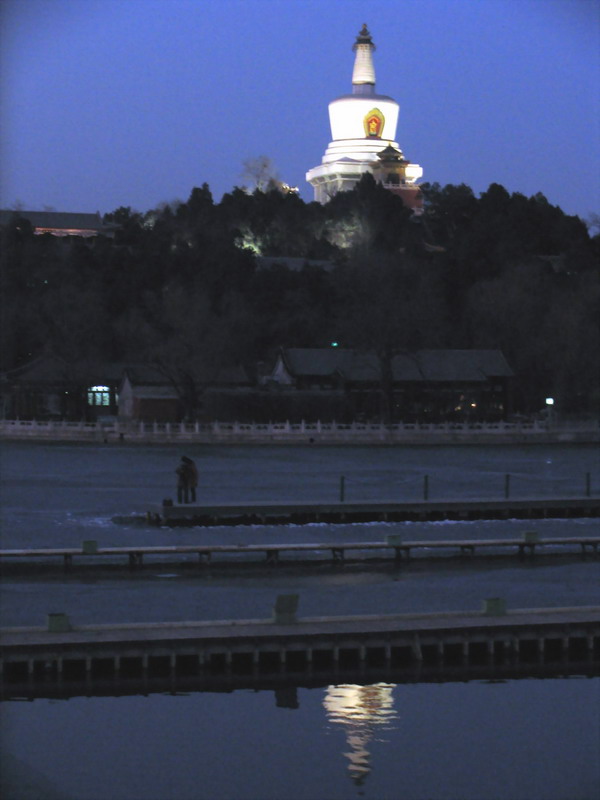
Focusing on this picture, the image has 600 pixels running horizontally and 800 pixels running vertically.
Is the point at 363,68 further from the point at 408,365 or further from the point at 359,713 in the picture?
the point at 359,713

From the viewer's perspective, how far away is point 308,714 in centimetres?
1631

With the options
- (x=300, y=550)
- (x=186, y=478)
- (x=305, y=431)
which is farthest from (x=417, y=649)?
(x=305, y=431)

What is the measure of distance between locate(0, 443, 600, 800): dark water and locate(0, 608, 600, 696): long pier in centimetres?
53

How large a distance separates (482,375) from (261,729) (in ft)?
202

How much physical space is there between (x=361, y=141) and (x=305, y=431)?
297 feet

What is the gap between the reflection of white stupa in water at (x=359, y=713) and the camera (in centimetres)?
1498

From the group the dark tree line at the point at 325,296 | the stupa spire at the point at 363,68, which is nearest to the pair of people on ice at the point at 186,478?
the dark tree line at the point at 325,296

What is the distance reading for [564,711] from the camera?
16.7m

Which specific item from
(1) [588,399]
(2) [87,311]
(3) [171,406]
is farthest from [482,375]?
(2) [87,311]

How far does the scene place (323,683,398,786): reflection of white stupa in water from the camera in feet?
49.2

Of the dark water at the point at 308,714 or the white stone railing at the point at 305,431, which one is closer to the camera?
the dark water at the point at 308,714

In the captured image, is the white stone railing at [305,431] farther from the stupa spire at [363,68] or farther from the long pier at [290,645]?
the stupa spire at [363,68]

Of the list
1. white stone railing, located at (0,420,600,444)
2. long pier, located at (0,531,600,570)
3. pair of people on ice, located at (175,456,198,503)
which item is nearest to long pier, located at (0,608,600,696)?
long pier, located at (0,531,600,570)

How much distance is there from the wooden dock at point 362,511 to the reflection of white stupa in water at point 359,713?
15233mm
